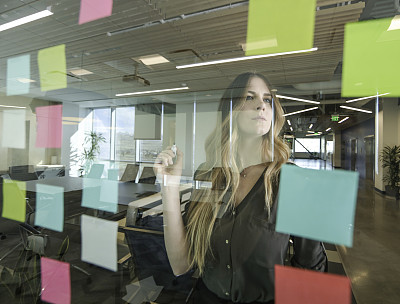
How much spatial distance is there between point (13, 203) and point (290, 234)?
1890 mm

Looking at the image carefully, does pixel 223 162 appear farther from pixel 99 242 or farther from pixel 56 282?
pixel 56 282

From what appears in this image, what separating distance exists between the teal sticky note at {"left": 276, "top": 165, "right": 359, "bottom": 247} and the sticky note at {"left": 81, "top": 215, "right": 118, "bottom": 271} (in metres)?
0.90

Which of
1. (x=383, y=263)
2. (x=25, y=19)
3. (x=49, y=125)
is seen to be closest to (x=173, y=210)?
(x=49, y=125)

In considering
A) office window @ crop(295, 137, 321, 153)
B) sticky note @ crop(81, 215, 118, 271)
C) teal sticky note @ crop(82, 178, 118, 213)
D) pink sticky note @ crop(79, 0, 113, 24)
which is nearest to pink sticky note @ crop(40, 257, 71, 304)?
sticky note @ crop(81, 215, 118, 271)

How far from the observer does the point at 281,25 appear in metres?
0.69

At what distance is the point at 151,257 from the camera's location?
38.7 inches

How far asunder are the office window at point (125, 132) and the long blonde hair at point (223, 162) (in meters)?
0.64

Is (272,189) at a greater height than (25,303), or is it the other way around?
(272,189)

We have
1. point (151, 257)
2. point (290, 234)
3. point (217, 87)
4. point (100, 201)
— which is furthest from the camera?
point (100, 201)

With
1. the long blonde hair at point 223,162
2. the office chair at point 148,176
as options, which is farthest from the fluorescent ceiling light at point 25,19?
the long blonde hair at point 223,162

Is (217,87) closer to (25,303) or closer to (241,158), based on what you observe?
(241,158)

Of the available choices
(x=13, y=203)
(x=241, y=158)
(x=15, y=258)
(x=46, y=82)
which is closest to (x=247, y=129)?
(x=241, y=158)

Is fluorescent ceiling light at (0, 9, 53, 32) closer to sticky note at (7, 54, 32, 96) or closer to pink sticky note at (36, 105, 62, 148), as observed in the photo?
sticky note at (7, 54, 32, 96)

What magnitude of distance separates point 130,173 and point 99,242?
0.44 meters
